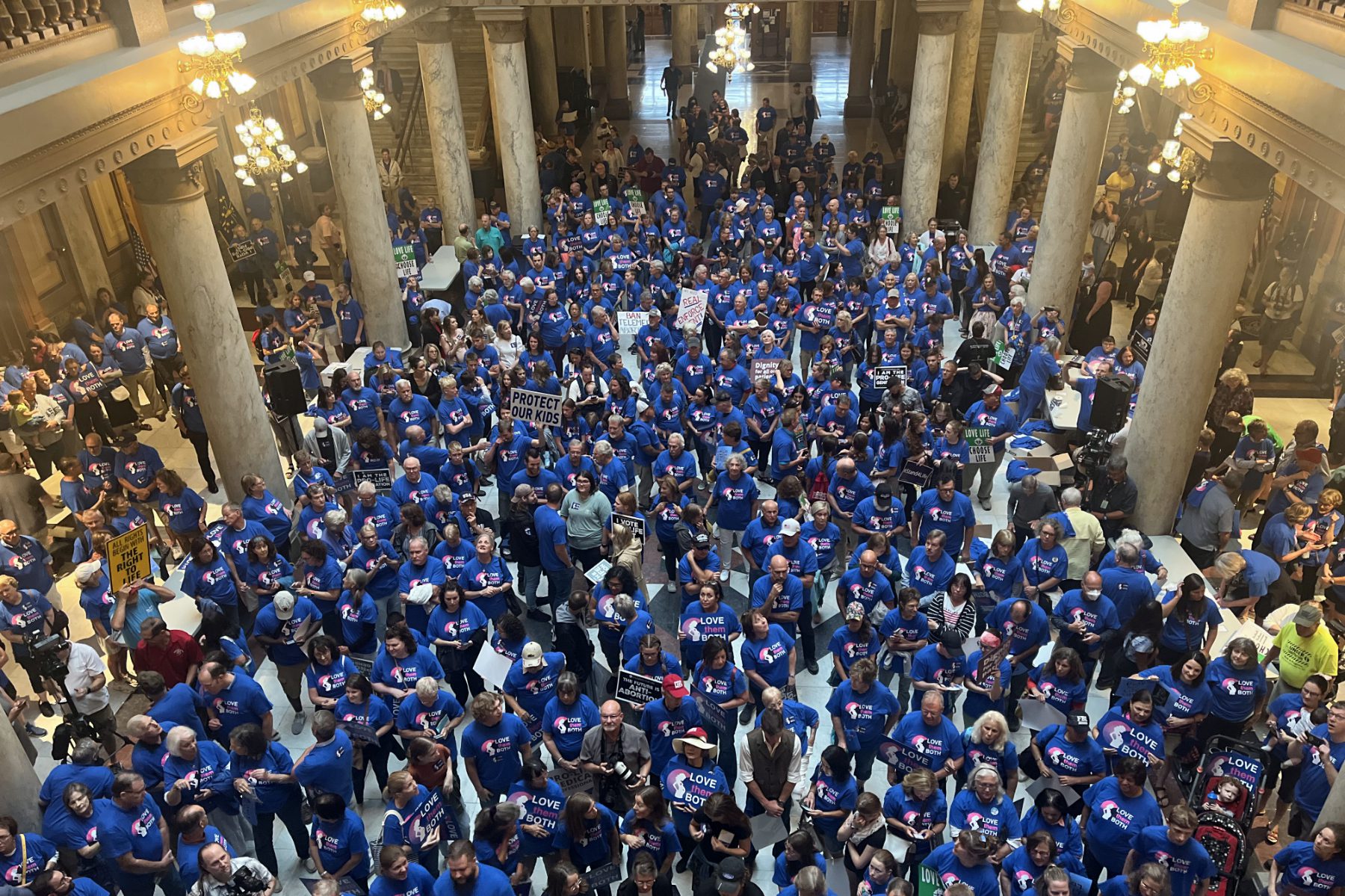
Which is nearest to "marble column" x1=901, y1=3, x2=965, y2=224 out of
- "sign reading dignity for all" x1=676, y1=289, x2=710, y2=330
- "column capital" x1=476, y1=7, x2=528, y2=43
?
"sign reading dignity for all" x1=676, y1=289, x2=710, y2=330

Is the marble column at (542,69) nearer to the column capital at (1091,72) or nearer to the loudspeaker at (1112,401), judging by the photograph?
the column capital at (1091,72)

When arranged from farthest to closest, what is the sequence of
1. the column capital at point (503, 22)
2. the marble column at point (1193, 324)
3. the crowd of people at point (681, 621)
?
the column capital at point (503, 22)
the marble column at point (1193, 324)
the crowd of people at point (681, 621)

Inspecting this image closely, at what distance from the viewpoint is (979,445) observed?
11.1 m

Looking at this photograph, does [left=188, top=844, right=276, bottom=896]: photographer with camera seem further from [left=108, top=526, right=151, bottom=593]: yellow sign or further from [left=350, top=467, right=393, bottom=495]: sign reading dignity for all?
[left=350, top=467, right=393, bottom=495]: sign reading dignity for all

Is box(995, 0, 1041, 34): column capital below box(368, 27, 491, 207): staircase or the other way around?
the other way around

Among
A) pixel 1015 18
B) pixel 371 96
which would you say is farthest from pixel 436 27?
pixel 1015 18

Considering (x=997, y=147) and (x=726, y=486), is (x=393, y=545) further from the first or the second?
(x=997, y=147)

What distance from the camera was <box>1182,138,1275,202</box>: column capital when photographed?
376 inches

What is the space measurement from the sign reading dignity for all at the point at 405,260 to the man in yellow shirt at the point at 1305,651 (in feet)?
43.7

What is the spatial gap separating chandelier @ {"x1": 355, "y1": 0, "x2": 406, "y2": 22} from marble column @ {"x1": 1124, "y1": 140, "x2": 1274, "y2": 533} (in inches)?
415

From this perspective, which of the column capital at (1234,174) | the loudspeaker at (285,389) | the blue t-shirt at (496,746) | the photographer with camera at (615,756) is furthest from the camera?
the loudspeaker at (285,389)

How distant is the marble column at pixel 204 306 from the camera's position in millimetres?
10258

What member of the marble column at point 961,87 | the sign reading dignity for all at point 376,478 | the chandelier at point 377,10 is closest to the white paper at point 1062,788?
the sign reading dignity for all at point 376,478

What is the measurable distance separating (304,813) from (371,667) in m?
1.40
